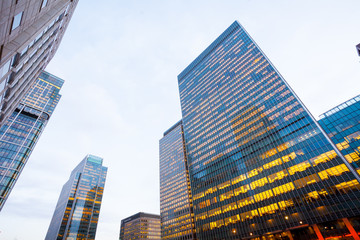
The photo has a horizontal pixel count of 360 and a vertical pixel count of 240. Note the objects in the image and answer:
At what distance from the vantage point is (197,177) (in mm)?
97000

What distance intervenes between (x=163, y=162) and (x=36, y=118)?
104856 millimetres

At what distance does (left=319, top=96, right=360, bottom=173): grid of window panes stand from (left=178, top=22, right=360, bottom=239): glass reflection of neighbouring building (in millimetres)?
13509

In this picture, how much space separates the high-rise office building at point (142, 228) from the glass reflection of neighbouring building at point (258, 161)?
98182mm

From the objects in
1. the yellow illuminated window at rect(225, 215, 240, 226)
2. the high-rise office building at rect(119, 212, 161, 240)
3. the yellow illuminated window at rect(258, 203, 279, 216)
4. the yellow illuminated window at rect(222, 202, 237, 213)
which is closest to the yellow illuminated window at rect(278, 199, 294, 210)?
the yellow illuminated window at rect(258, 203, 279, 216)

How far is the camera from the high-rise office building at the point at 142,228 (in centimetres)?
15912

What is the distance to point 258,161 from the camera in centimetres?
7225

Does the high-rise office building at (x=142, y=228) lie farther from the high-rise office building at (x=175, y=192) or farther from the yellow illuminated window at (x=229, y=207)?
the yellow illuminated window at (x=229, y=207)

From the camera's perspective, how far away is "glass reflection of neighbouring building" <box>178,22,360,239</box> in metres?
52.4

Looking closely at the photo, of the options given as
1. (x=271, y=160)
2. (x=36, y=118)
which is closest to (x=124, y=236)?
(x=36, y=118)

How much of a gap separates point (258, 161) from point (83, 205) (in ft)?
517

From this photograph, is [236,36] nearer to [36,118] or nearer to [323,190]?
[323,190]

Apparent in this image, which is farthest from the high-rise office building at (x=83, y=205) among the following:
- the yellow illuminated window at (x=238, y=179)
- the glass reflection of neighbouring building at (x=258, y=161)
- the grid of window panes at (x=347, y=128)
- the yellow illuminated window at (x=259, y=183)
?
the grid of window panes at (x=347, y=128)

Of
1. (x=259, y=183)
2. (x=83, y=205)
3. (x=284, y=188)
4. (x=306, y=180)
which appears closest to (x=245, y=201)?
(x=259, y=183)

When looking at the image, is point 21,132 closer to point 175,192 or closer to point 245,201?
point 245,201
